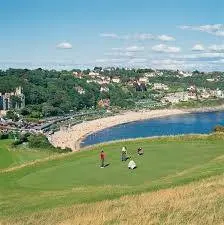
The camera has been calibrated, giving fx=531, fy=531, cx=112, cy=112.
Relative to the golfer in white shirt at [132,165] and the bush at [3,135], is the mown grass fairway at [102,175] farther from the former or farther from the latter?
the bush at [3,135]

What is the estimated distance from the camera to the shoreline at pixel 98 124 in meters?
99.0

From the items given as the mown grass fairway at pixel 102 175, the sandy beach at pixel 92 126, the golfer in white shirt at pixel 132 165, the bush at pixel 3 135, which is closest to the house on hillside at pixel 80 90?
the sandy beach at pixel 92 126

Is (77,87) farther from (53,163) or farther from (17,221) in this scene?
(17,221)

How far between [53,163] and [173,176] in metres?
7.25

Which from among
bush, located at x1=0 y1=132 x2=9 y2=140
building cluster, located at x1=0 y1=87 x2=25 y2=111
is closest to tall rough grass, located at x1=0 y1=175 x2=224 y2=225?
bush, located at x1=0 y1=132 x2=9 y2=140

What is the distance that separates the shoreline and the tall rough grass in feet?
219

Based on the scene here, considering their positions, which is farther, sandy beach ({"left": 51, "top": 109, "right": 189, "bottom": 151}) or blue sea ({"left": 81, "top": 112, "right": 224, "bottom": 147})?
blue sea ({"left": 81, "top": 112, "right": 224, "bottom": 147})

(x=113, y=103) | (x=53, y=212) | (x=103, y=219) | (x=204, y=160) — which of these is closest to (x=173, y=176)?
(x=204, y=160)

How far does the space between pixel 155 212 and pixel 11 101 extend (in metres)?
139

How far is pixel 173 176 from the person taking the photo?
1770cm

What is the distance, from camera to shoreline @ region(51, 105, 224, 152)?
9900cm

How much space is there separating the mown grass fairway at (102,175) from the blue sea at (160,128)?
2996 inches

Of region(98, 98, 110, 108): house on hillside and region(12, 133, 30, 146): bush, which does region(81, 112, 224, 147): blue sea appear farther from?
region(98, 98, 110, 108): house on hillside

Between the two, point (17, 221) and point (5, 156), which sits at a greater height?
point (17, 221)
